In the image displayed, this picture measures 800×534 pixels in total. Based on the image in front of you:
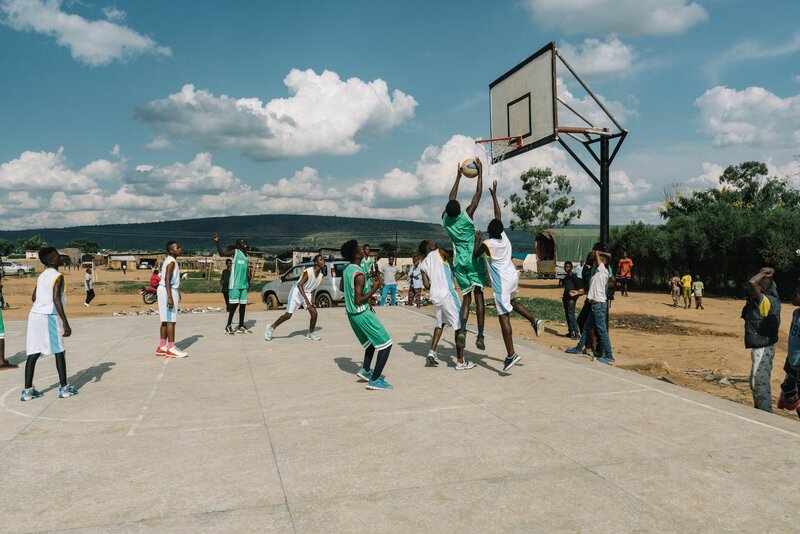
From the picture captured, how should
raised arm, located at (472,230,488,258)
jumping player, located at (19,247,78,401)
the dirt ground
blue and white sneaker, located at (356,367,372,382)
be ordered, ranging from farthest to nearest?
the dirt ground → raised arm, located at (472,230,488,258) → blue and white sneaker, located at (356,367,372,382) → jumping player, located at (19,247,78,401)

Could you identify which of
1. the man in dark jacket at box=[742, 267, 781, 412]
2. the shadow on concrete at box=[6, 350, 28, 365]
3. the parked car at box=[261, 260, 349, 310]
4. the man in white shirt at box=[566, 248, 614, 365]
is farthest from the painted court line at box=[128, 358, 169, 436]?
the parked car at box=[261, 260, 349, 310]

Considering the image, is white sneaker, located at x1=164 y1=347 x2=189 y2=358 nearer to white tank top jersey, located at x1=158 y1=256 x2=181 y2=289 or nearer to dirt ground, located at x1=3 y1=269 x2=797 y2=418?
white tank top jersey, located at x1=158 y1=256 x2=181 y2=289

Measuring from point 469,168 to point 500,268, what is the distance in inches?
62.5

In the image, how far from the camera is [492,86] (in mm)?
14578

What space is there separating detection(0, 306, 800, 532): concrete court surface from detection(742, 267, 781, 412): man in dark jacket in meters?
0.47

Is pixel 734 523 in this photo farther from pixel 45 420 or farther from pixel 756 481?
pixel 45 420

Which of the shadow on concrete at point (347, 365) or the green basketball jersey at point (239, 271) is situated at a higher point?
the green basketball jersey at point (239, 271)

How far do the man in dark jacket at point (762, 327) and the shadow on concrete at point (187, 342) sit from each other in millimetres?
8567

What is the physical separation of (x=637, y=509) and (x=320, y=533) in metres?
1.98

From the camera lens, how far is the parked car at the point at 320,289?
63.9 ft

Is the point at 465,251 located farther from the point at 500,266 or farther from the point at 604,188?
the point at 604,188

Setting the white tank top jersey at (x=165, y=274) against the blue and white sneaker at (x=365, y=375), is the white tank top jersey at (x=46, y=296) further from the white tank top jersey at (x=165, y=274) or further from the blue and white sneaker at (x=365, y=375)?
the blue and white sneaker at (x=365, y=375)

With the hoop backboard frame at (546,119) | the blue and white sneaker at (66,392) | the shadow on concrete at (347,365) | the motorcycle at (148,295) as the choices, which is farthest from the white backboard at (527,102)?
the motorcycle at (148,295)

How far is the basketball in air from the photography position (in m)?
8.30
